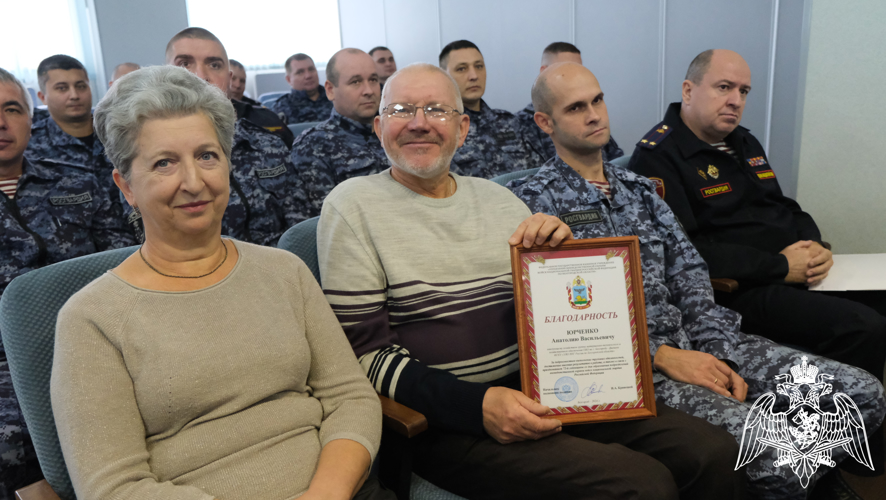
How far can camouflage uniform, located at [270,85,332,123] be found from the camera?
18.8 feet

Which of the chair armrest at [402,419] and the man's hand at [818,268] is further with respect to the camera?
the man's hand at [818,268]

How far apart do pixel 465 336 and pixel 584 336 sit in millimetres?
290

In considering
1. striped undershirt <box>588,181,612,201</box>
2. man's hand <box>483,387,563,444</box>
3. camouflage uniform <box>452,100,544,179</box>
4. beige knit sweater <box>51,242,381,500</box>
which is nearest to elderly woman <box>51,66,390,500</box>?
beige knit sweater <box>51,242,381,500</box>

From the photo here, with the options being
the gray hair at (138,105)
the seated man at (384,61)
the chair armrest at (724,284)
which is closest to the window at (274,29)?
the seated man at (384,61)

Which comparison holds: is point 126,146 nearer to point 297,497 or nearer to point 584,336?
point 297,497

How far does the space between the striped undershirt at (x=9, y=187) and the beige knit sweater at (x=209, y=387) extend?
1518mm

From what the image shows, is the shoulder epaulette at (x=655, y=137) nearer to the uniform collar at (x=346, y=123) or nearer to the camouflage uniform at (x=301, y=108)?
the uniform collar at (x=346, y=123)

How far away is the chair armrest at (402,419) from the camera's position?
4.04ft

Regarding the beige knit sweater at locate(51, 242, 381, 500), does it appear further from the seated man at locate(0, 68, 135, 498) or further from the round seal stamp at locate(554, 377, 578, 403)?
the seated man at locate(0, 68, 135, 498)

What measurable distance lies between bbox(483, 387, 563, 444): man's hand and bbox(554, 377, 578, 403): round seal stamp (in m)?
0.06

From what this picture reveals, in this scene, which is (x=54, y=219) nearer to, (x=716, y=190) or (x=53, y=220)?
(x=53, y=220)

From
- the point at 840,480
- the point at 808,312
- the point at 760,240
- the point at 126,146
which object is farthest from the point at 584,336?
the point at 760,240

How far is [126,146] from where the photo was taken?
112 cm

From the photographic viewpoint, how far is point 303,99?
5.82 metres
